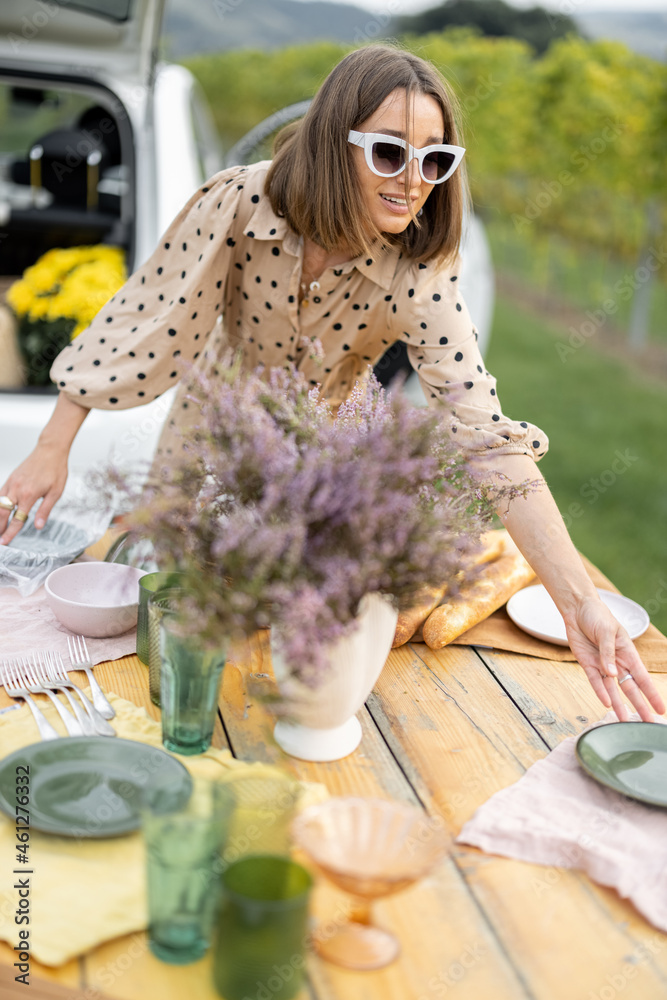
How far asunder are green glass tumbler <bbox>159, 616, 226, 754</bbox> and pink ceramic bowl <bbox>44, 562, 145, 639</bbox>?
25 centimetres

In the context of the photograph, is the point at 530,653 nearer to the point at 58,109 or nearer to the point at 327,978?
the point at 327,978

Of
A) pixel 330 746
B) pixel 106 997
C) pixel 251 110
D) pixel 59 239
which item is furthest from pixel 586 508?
pixel 251 110

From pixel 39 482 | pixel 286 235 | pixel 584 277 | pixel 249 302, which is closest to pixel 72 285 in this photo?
pixel 249 302

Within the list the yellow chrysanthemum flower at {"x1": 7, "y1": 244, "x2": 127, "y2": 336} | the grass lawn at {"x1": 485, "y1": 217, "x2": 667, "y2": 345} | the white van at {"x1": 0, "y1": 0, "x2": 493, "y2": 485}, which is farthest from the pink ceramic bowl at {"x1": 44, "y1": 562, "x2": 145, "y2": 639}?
the grass lawn at {"x1": 485, "y1": 217, "x2": 667, "y2": 345}

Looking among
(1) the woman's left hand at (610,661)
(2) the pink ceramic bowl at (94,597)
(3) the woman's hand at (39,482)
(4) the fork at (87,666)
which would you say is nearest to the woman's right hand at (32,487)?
(3) the woman's hand at (39,482)

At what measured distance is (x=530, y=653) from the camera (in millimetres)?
1559

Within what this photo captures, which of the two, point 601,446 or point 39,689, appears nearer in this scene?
point 39,689

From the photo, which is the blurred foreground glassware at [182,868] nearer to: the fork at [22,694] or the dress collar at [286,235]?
the fork at [22,694]

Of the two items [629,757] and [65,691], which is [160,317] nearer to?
[65,691]

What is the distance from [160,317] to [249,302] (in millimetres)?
223

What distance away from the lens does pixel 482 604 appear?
162cm

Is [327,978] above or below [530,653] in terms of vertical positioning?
above

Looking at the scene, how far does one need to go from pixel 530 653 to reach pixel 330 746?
486 millimetres

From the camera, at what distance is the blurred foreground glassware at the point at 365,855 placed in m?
0.85
